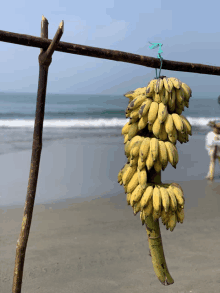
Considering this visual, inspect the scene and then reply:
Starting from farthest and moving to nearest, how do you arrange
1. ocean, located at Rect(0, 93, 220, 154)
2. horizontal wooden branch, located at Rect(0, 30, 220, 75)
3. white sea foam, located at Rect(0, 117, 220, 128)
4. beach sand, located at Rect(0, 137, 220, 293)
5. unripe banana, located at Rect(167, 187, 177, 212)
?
1. white sea foam, located at Rect(0, 117, 220, 128)
2. ocean, located at Rect(0, 93, 220, 154)
3. beach sand, located at Rect(0, 137, 220, 293)
4. unripe banana, located at Rect(167, 187, 177, 212)
5. horizontal wooden branch, located at Rect(0, 30, 220, 75)

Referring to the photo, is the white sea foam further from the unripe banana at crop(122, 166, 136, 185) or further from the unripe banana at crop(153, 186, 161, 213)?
the unripe banana at crop(153, 186, 161, 213)

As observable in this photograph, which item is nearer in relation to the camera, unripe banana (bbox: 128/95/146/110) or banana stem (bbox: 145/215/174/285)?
unripe banana (bbox: 128/95/146/110)

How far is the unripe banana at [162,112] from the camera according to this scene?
1.24 metres

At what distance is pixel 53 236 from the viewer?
334cm

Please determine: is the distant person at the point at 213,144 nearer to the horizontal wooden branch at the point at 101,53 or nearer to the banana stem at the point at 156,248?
the horizontal wooden branch at the point at 101,53

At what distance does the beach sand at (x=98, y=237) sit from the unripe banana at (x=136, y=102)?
151 centimetres

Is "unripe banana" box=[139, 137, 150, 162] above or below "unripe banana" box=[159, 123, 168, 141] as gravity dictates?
below

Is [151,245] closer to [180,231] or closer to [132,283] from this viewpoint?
[132,283]

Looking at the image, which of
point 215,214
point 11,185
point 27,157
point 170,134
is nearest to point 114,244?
point 215,214

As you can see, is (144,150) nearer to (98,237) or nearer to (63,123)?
(98,237)

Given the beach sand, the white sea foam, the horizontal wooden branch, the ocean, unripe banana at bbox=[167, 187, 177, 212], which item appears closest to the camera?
the horizontal wooden branch

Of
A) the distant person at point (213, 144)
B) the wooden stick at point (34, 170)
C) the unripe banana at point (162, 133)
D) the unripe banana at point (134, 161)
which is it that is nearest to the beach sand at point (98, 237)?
the distant person at point (213, 144)

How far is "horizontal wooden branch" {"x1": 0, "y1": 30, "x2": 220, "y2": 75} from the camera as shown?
3.93ft

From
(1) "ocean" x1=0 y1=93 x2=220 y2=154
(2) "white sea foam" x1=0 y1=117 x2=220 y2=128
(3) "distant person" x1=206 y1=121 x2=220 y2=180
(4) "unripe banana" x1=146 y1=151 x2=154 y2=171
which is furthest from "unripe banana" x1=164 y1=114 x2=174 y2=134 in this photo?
(2) "white sea foam" x1=0 y1=117 x2=220 y2=128
